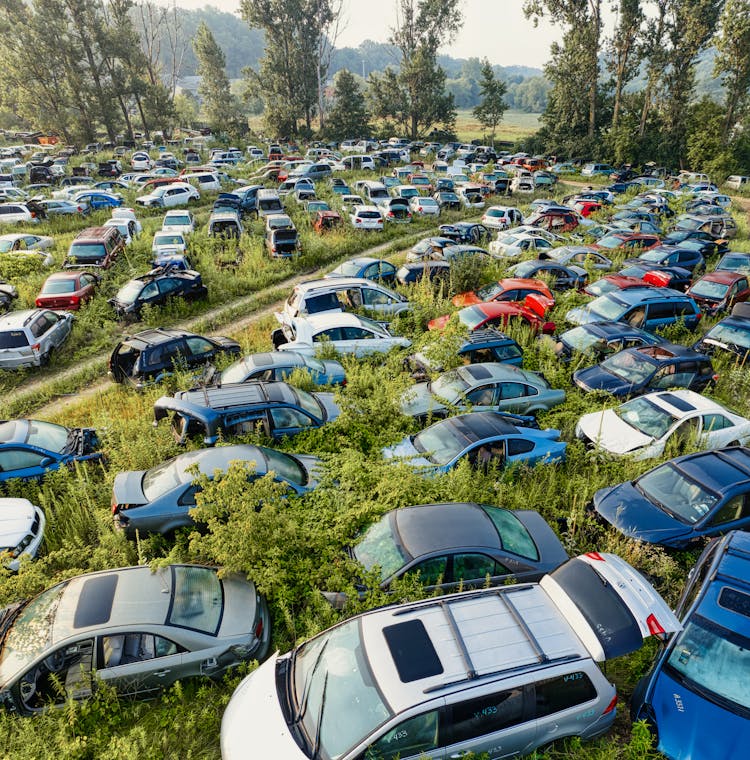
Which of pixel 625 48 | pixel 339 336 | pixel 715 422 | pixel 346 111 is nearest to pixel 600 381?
pixel 715 422

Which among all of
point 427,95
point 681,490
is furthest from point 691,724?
point 427,95

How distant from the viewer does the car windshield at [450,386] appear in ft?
30.9

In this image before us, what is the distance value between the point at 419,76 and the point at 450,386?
184 feet

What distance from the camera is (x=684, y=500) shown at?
6.91 meters

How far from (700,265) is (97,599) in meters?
22.0

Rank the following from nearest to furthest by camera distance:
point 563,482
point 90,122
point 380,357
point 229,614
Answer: point 229,614 < point 563,482 < point 380,357 < point 90,122

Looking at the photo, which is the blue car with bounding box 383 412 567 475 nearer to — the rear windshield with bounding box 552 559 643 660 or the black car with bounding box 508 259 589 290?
the rear windshield with bounding box 552 559 643 660

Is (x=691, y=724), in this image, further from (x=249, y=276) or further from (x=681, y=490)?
(x=249, y=276)

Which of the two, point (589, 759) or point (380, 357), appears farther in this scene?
point (380, 357)

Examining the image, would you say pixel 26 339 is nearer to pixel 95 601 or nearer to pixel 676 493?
pixel 95 601

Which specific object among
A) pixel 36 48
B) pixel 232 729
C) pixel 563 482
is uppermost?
pixel 36 48

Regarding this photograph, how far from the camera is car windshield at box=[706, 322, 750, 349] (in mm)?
11844

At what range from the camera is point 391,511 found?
639 centimetres

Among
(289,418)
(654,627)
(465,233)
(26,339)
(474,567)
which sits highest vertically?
(465,233)
